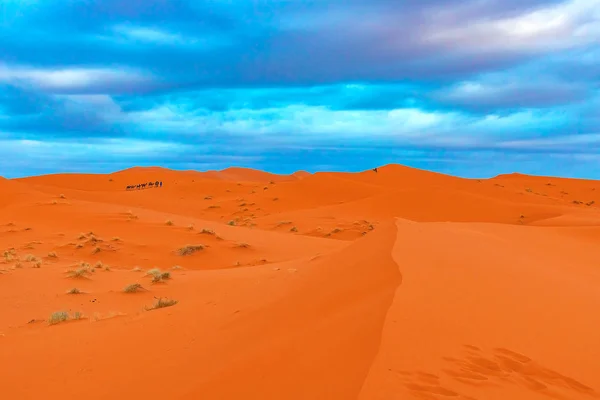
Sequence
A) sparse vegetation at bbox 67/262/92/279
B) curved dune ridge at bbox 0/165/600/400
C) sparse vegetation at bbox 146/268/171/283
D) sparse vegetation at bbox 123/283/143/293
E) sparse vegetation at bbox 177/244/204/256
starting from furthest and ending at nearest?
sparse vegetation at bbox 177/244/204/256 < sparse vegetation at bbox 67/262/92/279 < sparse vegetation at bbox 146/268/171/283 < sparse vegetation at bbox 123/283/143/293 < curved dune ridge at bbox 0/165/600/400

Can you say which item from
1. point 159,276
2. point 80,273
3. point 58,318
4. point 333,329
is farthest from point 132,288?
point 333,329

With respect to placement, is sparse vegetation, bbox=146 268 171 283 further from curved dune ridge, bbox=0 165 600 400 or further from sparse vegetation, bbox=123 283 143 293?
sparse vegetation, bbox=123 283 143 293

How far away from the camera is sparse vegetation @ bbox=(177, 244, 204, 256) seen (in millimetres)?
18828

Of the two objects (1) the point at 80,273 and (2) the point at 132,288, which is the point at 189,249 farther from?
(2) the point at 132,288

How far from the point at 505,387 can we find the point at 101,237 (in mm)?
20196

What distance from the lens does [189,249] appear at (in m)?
19.0

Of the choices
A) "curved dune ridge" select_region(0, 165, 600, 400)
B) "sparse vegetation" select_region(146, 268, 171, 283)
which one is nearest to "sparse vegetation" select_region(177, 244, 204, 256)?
"curved dune ridge" select_region(0, 165, 600, 400)

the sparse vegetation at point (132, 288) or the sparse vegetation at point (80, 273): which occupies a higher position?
the sparse vegetation at point (80, 273)

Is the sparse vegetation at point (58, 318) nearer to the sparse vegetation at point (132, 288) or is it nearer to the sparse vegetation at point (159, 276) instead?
the sparse vegetation at point (132, 288)

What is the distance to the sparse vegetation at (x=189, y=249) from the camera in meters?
18.8

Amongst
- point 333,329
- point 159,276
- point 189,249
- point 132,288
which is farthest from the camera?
point 189,249

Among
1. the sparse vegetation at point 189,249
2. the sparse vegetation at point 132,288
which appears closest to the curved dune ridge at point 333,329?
the sparse vegetation at point 132,288

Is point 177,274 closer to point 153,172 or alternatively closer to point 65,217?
point 65,217

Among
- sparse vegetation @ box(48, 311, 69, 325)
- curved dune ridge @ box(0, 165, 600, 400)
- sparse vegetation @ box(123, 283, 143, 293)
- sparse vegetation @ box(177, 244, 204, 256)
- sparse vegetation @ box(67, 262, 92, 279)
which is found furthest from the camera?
sparse vegetation @ box(177, 244, 204, 256)
